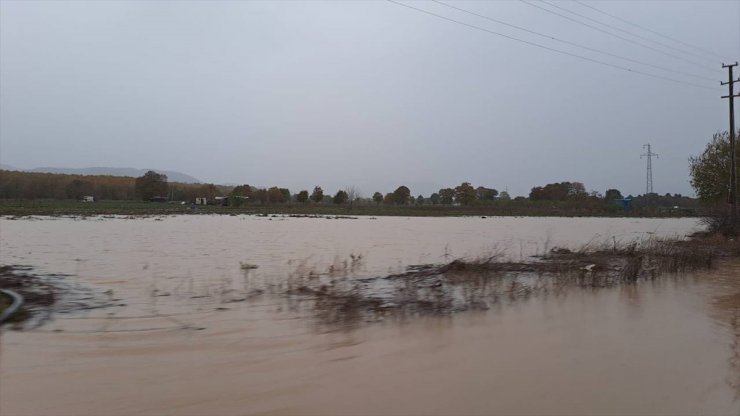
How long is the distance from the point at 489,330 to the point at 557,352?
1.11 m

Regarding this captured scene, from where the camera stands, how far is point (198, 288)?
9531mm

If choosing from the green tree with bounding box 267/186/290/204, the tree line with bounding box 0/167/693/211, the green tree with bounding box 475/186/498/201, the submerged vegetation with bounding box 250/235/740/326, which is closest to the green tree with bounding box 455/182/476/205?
the tree line with bounding box 0/167/693/211

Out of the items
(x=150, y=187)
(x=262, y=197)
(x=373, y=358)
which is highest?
(x=150, y=187)

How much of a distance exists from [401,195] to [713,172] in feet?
248

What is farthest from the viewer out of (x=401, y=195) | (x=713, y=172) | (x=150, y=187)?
(x=401, y=195)

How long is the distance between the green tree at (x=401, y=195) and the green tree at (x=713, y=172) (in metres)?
72.6

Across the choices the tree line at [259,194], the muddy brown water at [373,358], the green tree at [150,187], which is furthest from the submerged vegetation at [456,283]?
the green tree at [150,187]

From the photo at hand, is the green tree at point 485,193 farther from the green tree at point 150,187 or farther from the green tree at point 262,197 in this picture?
the green tree at point 150,187

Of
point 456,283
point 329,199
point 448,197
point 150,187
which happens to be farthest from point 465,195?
point 456,283

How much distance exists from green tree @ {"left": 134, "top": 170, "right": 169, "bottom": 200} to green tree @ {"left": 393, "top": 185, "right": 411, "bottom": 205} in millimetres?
50366

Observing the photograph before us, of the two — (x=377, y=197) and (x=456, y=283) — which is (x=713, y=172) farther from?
(x=377, y=197)

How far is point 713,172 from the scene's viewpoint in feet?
116

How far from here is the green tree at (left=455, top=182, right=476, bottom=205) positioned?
329 ft

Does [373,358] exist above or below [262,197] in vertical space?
below
